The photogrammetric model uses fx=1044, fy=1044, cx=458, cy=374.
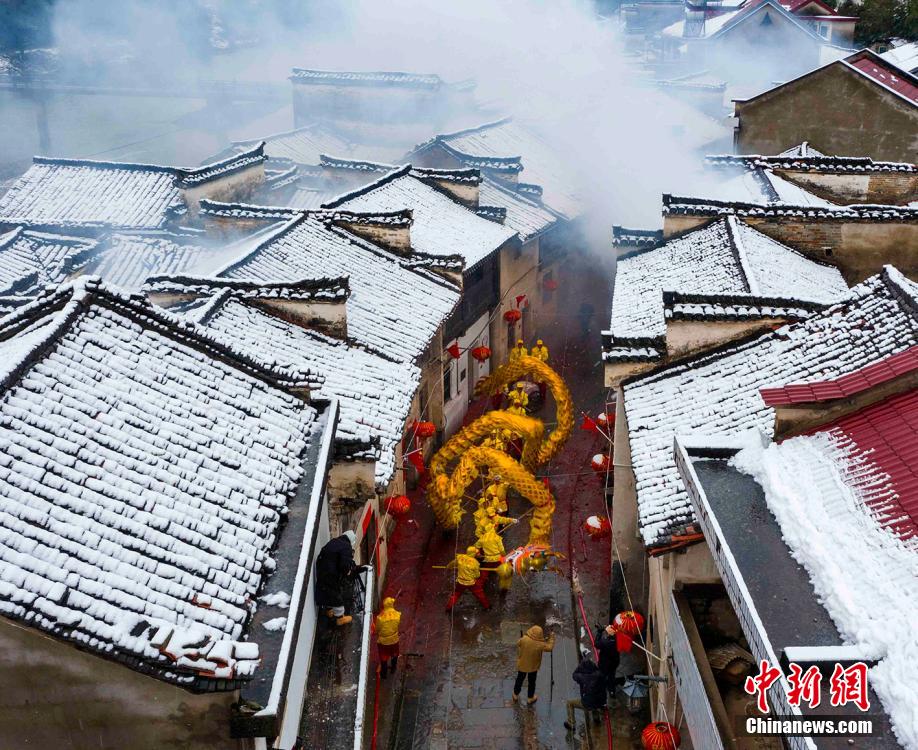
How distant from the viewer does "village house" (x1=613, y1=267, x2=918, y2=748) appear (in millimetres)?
10688

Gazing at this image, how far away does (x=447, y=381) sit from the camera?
29.0 meters

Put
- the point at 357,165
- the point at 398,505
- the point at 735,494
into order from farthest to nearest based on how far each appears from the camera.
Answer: the point at 357,165
the point at 398,505
the point at 735,494

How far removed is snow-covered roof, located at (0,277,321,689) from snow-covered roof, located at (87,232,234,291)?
13691mm

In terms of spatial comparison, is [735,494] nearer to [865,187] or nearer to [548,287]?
[865,187]

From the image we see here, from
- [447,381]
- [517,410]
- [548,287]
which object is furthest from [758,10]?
[517,410]

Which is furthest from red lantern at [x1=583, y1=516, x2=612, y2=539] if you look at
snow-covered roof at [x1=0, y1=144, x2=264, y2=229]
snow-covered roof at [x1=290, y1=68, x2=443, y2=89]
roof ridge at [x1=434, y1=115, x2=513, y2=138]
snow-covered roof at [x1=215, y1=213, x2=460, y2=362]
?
snow-covered roof at [x1=290, y1=68, x2=443, y2=89]

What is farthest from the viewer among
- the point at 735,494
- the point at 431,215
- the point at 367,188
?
the point at 431,215

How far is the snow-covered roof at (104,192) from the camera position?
35031 mm

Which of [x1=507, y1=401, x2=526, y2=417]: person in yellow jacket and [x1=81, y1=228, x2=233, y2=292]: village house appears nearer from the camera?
[x1=507, y1=401, x2=526, y2=417]: person in yellow jacket

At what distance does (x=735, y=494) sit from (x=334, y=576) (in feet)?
17.7

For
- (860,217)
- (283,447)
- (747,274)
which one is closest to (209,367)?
(283,447)

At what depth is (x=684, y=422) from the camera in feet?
57.4

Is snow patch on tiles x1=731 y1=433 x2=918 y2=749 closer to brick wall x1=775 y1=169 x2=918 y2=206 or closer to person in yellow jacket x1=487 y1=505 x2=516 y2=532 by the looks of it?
person in yellow jacket x1=487 y1=505 x2=516 y2=532

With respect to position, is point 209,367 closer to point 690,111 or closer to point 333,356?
point 333,356
